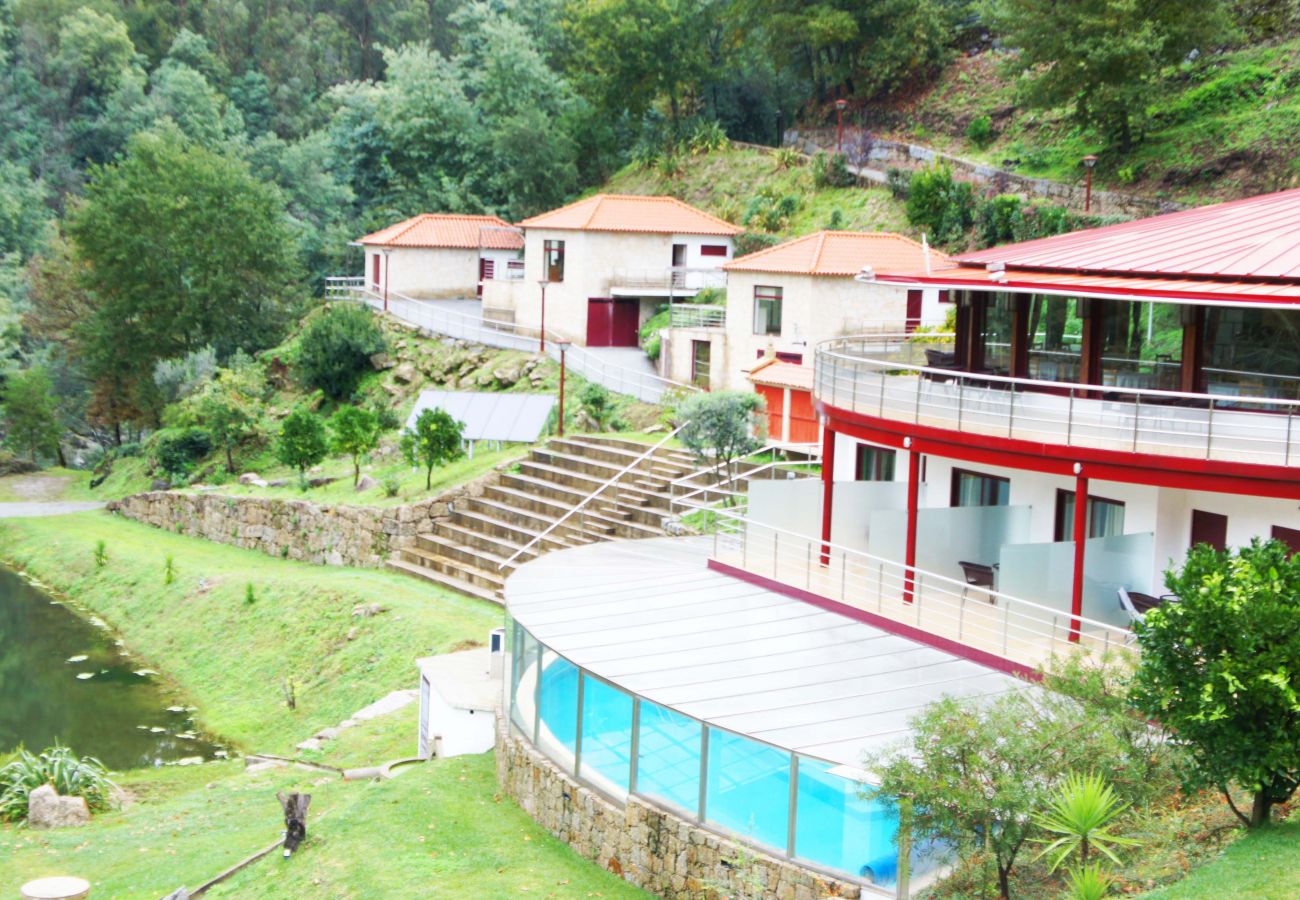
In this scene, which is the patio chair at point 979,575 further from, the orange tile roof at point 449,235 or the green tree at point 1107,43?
the orange tile roof at point 449,235

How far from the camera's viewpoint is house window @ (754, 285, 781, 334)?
39.9 m

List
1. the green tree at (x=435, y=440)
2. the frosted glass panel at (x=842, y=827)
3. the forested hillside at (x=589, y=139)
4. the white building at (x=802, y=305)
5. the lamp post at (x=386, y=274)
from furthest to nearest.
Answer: the lamp post at (x=386, y=274) → the forested hillside at (x=589, y=139) → the white building at (x=802, y=305) → the green tree at (x=435, y=440) → the frosted glass panel at (x=842, y=827)

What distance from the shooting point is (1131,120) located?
4462 centimetres

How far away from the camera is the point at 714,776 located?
1443cm

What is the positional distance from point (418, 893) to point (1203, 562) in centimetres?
839

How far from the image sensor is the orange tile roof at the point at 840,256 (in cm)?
3862

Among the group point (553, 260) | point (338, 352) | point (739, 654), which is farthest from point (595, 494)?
point (338, 352)

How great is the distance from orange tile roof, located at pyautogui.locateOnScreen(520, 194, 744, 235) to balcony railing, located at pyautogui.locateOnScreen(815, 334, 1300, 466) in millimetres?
26889

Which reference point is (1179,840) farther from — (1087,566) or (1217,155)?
(1217,155)

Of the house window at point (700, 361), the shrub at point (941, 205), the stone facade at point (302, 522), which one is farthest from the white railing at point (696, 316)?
the stone facade at point (302, 522)

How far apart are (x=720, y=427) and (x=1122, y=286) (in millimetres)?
11849

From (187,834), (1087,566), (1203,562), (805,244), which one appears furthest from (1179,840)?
(805,244)

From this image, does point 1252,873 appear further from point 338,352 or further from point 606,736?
point 338,352

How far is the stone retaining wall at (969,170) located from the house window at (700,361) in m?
11.8
